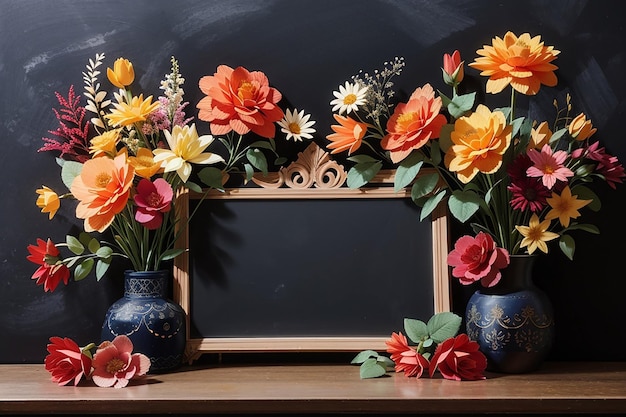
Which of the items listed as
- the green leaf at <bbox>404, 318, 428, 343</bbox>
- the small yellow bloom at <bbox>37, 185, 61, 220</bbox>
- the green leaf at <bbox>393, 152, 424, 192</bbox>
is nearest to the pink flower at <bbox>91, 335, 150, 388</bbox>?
the small yellow bloom at <bbox>37, 185, 61, 220</bbox>

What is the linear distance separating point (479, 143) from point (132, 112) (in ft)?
2.50

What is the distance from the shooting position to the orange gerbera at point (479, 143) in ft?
4.47

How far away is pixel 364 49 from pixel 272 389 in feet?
A: 2.73

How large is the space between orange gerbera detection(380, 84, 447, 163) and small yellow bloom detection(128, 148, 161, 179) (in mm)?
519

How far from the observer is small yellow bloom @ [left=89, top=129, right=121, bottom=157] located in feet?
4.73

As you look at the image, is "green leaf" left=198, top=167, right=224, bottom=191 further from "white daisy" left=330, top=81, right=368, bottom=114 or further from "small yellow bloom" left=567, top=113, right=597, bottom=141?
"small yellow bloom" left=567, top=113, right=597, bottom=141

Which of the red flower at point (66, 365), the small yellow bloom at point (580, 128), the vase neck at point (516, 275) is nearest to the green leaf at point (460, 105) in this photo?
the small yellow bloom at point (580, 128)

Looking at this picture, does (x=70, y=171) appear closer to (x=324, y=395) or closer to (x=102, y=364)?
(x=102, y=364)

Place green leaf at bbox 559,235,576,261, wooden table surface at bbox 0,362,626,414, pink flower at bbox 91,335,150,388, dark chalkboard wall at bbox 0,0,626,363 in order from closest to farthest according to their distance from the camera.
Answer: wooden table surface at bbox 0,362,626,414 < pink flower at bbox 91,335,150,388 < green leaf at bbox 559,235,576,261 < dark chalkboard wall at bbox 0,0,626,363

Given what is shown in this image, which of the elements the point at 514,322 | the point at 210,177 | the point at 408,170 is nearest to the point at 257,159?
the point at 210,177

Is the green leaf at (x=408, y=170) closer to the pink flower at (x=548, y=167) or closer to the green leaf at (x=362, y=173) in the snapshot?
the green leaf at (x=362, y=173)

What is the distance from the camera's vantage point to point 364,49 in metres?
1.58

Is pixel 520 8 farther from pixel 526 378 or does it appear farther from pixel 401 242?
pixel 526 378

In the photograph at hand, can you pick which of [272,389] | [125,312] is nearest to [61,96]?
[125,312]
